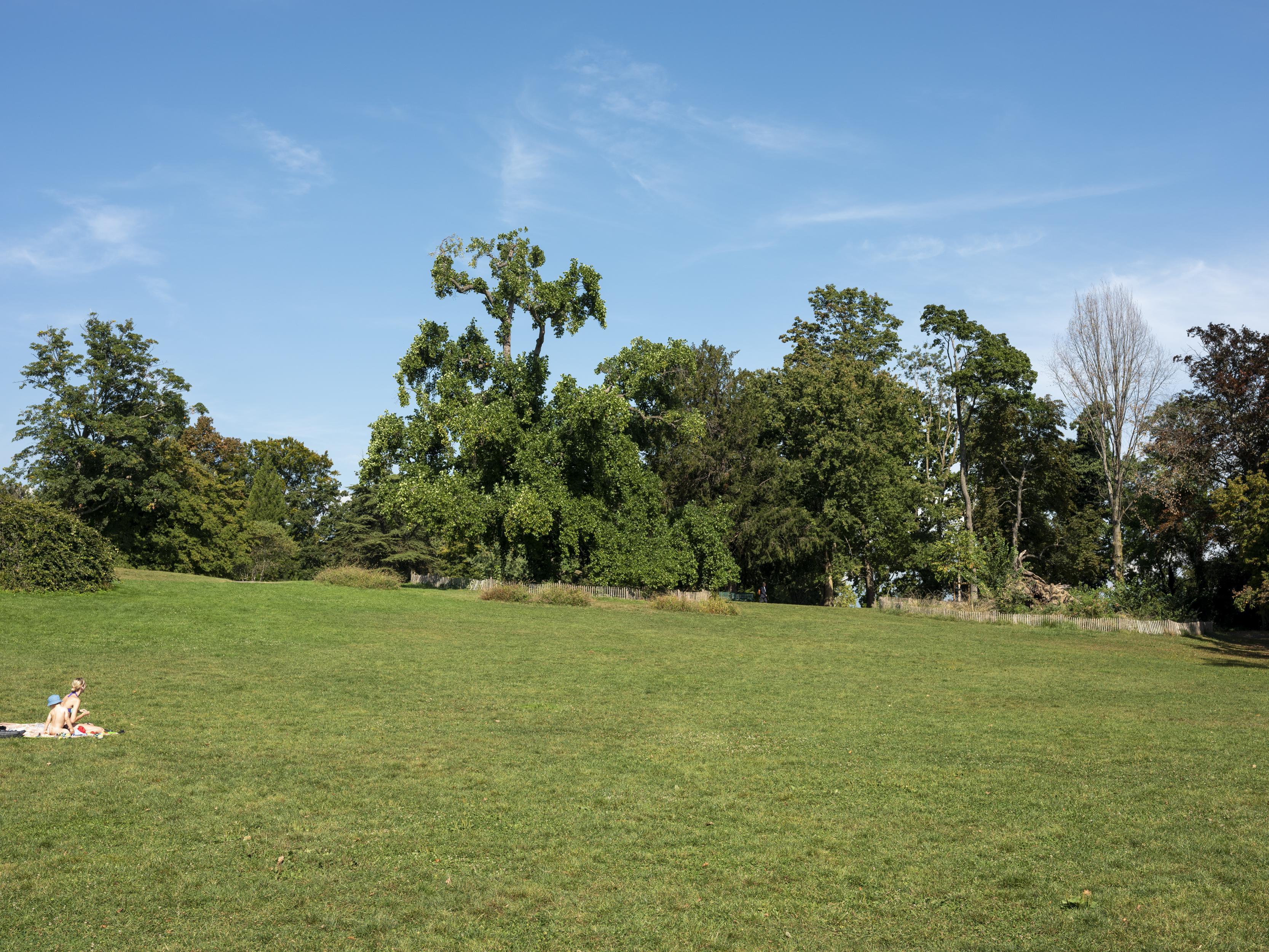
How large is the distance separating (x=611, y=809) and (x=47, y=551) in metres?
26.0

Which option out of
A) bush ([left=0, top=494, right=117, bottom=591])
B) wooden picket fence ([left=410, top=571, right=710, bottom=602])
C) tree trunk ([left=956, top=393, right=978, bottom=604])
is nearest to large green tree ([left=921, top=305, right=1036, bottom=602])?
tree trunk ([left=956, top=393, right=978, bottom=604])

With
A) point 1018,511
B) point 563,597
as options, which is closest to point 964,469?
point 1018,511

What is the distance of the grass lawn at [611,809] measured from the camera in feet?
23.6

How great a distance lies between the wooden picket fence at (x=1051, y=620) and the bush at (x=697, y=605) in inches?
393

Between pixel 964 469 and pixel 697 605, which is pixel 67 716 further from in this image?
pixel 964 469

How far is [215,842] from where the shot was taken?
879 cm

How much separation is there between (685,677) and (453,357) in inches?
1227

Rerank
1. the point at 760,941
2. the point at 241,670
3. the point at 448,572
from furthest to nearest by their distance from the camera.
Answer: the point at 448,572 → the point at 241,670 → the point at 760,941

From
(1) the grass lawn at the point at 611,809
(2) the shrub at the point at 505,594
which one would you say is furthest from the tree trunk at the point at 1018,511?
(1) the grass lawn at the point at 611,809

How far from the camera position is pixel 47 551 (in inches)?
1129

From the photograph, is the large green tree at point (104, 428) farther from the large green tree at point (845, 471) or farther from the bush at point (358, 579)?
the large green tree at point (845, 471)

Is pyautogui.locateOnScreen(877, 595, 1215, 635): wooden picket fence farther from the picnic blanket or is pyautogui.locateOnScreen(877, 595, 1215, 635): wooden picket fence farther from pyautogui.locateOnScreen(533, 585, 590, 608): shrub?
the picnic blanket

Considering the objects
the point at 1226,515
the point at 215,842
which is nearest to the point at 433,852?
the point at 215,842

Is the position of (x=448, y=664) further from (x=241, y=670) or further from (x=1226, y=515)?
(x=1226, y=515)
